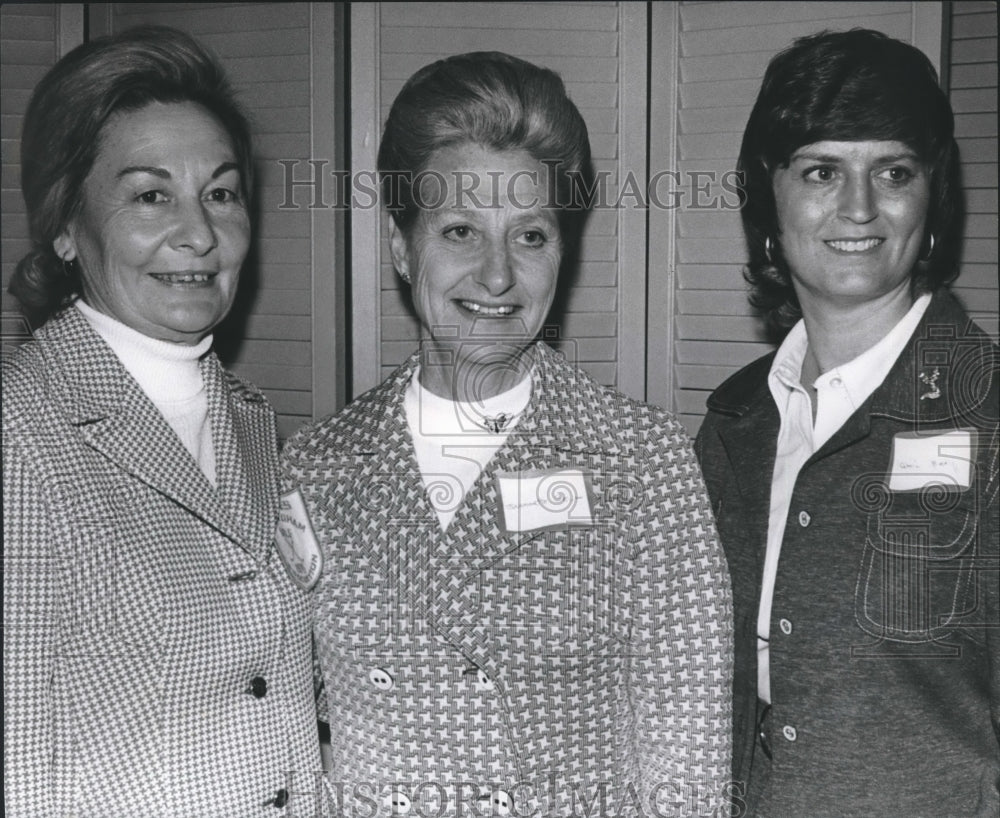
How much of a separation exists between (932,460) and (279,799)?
3.93 feet

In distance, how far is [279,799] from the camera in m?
1.65

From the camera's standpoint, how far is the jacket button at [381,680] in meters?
1.61

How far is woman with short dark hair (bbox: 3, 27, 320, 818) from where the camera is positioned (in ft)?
4.80

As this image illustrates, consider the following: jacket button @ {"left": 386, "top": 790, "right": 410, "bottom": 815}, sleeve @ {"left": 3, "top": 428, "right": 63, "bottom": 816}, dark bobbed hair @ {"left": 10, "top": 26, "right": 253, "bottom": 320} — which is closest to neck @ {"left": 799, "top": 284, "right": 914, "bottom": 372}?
jacket button @ {"left": 386, "top": 790, "right": 410, "bottom": 815}

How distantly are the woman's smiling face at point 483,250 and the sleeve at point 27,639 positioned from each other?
0.69 meters

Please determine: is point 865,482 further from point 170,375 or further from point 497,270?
point 170,375

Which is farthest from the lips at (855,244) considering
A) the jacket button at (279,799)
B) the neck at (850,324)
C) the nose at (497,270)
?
the jacket button at (279,799)

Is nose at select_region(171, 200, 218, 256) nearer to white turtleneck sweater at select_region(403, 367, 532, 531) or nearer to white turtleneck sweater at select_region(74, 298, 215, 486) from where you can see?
white turtleneck sweater at select_region(74, 298, 215, 486)

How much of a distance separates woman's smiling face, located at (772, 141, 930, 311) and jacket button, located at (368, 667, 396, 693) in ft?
3.28

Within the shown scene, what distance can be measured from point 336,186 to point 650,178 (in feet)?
2.52

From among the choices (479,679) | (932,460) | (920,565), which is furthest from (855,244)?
(479,679)

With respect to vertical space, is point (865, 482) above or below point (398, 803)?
above

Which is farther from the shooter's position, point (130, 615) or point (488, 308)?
point (488, 308)

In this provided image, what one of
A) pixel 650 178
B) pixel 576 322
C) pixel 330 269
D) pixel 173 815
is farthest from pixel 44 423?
pixel 650 178
